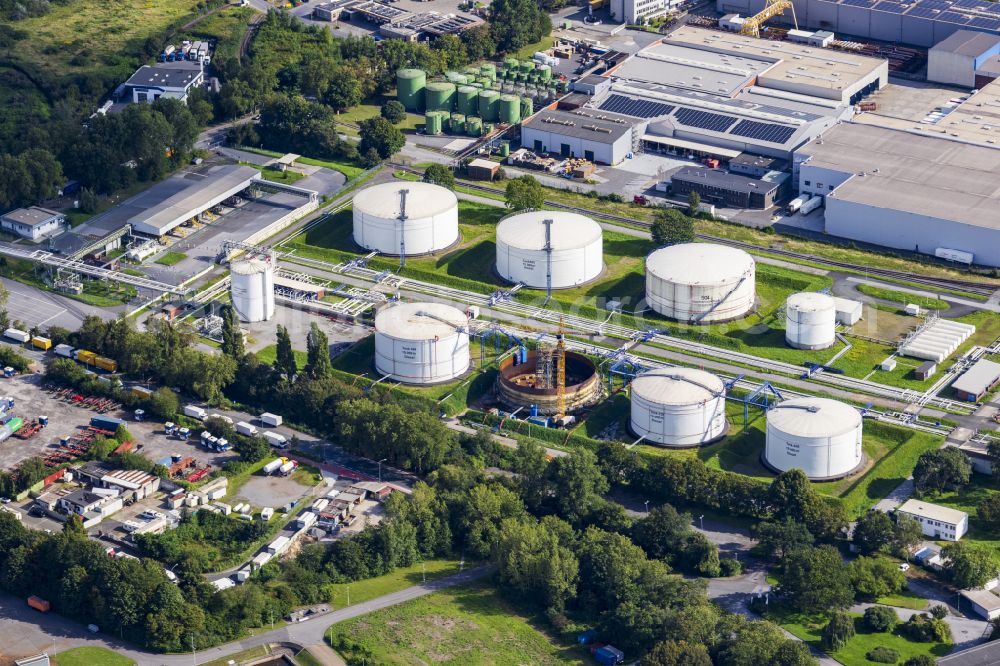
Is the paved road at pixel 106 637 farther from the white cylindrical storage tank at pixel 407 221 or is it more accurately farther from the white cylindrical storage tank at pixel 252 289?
the white cylindrical storage tank at pixel 407 221

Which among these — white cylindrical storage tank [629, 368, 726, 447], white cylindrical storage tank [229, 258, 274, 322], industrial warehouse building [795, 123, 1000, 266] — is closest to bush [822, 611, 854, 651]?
white cylindrical storage tank [629, 368, 726, 447]

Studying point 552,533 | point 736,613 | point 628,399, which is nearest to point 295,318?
point 628,399

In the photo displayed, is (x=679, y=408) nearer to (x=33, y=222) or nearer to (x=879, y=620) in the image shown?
(x=879, y=620)

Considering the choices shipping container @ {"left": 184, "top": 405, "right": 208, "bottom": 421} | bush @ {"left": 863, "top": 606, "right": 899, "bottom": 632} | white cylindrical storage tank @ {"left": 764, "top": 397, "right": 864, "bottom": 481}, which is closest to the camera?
bush @ {"left": 863, "top": 606, "right": 899, "bottom": 632}

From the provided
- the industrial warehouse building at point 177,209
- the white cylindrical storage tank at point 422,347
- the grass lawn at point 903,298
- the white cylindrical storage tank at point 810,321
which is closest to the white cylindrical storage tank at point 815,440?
the white cylindrical storage tank at point 810,321

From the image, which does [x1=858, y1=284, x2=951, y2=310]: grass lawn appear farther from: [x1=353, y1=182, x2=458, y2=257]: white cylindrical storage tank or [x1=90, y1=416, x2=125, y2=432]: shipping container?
[x1=90, y1=416, x2=125, y2=432]: shipping container

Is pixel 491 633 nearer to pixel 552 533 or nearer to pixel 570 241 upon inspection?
pixel 552 533
